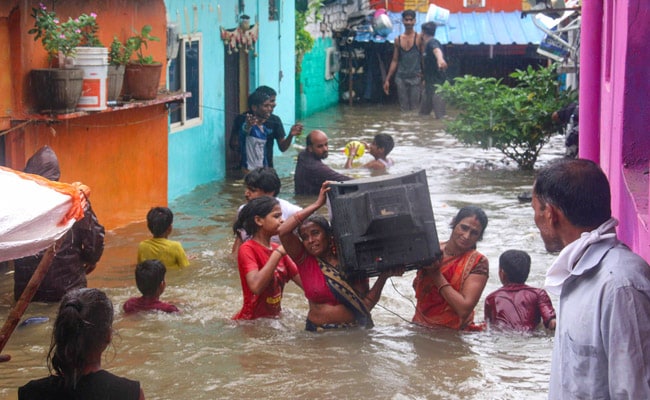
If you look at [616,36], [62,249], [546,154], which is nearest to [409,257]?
[616,36]

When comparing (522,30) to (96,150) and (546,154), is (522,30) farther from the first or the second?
(96,150)

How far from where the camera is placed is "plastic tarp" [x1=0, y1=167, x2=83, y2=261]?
14.7ft

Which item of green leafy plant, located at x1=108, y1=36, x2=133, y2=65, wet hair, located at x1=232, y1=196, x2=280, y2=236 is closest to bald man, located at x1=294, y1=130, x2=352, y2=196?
green leafy plant, located at x1=108, y1=36, x2=133, y2=65

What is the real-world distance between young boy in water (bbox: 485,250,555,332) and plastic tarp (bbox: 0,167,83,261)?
118 inches

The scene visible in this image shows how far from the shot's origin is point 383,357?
6.68m

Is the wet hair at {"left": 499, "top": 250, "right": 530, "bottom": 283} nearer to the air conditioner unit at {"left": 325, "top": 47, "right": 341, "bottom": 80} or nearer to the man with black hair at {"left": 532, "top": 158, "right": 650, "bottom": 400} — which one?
the man with black hair at {"left": 532, "top": 158, "right": 650, "bottom": 400}

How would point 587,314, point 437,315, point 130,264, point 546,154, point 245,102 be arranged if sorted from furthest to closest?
point 546,154
point 245,102
point 130,264
point 437,315
point 587,314

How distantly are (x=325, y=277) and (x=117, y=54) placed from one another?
4392 mm

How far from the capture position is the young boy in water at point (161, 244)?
A: 8.27 m

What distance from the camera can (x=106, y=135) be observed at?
10195 mm

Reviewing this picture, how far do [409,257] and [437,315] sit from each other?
0.81 metres

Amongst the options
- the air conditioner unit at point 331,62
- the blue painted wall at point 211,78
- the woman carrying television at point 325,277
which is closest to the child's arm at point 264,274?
the woman carrying television at point 325,277

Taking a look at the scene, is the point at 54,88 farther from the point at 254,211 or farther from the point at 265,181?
the point at 254,211

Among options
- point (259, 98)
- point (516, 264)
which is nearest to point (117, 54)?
point (259, 98)
